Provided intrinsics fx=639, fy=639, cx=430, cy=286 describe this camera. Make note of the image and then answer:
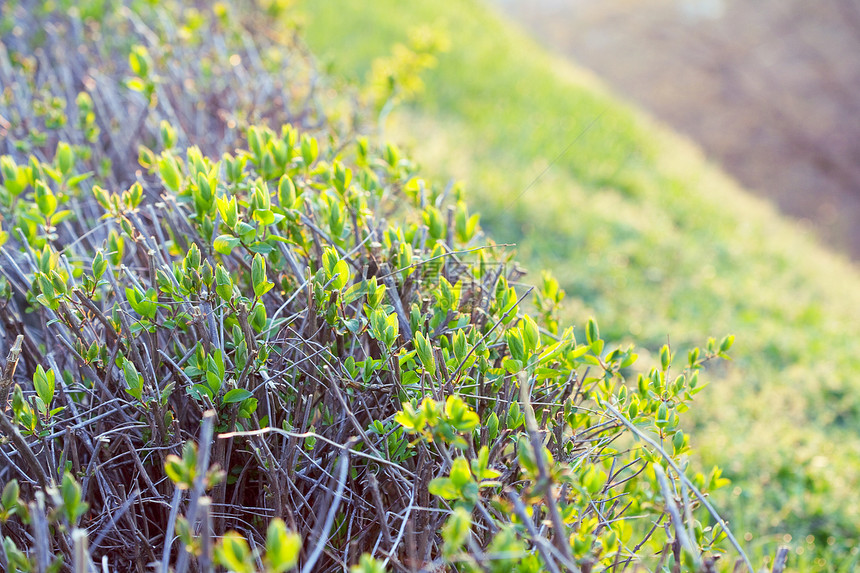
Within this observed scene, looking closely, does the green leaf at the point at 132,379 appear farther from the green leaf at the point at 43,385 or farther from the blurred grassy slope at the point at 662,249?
the blurred grassy slope at the point at 662,249

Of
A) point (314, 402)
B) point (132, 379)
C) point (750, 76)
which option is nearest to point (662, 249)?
point (314, 402)

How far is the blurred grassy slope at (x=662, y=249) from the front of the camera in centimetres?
318

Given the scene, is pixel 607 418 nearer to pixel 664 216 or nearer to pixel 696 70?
pixel 664 216

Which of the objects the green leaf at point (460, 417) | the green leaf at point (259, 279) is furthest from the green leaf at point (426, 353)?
the green leaf at point (259, 279)

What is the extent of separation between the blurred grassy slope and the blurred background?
790cm

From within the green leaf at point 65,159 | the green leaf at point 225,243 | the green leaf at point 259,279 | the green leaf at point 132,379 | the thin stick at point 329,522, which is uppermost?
the green leaf at point 225,243

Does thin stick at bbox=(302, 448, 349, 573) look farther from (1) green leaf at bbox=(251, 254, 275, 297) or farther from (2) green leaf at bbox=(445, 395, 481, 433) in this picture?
(1) green leaf at bbox=(251, 254, 275, 297)

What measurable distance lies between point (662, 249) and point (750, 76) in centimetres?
1425

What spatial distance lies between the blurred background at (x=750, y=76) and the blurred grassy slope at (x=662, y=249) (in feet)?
25.9

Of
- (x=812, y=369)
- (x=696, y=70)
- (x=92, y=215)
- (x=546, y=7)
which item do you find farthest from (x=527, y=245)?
(x=546, y=7)

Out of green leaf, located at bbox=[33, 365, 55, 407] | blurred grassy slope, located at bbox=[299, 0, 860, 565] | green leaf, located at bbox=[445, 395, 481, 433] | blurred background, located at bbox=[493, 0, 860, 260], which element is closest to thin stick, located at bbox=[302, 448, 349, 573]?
green leaf, located at bbox=[445, 395, 481, 433]

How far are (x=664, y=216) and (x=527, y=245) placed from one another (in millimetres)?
1771

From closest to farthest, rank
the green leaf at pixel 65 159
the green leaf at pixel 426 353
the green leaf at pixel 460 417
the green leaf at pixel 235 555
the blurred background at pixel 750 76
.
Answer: the green leaf at pixel 235 555 → the green leaf at pixel 460 417 → the green leaf at pixel 426 353 → the green leaf at pixel 65 159 → the blurred background at pixel 750 76

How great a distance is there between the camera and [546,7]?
19.2 metres
